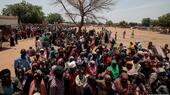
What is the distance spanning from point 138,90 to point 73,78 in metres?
1.72

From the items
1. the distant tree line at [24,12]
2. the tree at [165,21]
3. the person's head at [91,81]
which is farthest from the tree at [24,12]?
the person's head at [91,81]

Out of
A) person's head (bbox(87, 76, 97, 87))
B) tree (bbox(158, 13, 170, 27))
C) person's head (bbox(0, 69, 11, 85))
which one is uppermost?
person's head (bbox(0, 69, 11, 85))

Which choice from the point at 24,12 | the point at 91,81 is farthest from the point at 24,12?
the point at 91,81

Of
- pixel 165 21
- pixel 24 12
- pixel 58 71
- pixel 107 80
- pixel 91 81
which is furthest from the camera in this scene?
pixel 165 21

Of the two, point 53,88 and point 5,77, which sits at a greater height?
point 5,77

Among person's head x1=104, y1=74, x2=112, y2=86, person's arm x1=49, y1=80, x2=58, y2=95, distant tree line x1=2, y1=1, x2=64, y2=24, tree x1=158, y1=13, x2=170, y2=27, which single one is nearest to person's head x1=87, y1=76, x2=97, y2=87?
person's head x1=104, y1=74, x2=112, y2=86

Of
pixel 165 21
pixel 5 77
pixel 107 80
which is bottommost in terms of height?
pixel 165 21

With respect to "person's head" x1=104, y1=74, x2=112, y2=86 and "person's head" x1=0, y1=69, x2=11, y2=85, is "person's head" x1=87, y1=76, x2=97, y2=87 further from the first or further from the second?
"person's head" x1=0, y1=69, x2=11, y2=85

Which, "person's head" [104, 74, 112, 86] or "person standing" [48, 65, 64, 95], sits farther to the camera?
"person's head" [104, 74, 112, 86]

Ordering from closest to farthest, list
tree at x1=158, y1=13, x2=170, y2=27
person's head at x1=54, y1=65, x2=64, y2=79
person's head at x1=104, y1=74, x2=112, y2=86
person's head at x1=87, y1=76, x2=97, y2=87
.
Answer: person's head at x1=54, y1=65, x2=64, y2=79, person's head at x1=104, y1=74, x2=112, y2=86, person's head at x1=87, y1=76, x2=97, y2=87, tree at x1=158, y1=13, x2=170, y2=27

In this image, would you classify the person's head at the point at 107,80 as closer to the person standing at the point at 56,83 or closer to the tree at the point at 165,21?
the person standing at the point at 56,83

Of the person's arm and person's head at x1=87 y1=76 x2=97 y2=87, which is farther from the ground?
the person's arm

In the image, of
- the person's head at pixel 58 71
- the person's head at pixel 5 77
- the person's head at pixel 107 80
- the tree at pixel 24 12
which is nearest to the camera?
the person's head at pixel 5 77

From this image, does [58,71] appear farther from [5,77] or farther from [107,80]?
[107,80]
